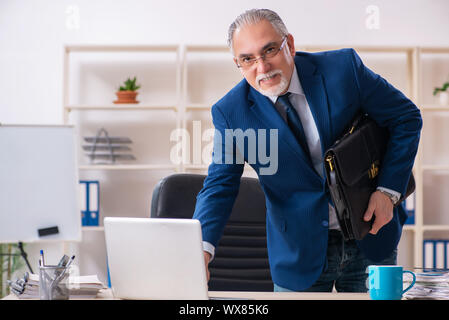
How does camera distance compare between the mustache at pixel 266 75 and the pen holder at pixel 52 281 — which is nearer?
the pen holder at pixel 52 281

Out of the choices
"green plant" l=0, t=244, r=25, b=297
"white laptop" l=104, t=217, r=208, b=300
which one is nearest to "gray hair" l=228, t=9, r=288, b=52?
"white laptop" l=104, t=217, r=208, b=300

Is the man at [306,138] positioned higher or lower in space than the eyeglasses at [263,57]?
lower

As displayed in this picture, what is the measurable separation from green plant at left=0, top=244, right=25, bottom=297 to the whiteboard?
1826mm

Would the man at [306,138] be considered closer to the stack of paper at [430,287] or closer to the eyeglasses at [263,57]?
the eyeglasses at [263,57]

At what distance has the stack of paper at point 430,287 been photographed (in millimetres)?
1163

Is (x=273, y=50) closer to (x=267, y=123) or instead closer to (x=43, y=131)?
(x=267, y=123)

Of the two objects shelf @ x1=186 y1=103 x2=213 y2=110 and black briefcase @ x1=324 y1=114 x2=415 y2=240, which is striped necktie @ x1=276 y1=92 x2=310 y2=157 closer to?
black briefcase @ x1=324 y1=114 x2=415 y2=240

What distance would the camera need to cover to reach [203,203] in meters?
1.32

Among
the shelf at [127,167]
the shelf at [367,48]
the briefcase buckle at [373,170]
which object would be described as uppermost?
the shelf at [367,48]

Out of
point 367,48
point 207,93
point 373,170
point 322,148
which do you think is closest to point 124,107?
point 207,93

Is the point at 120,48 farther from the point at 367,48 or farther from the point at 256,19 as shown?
the point at 256,19

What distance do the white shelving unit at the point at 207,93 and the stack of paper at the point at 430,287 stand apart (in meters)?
2.14

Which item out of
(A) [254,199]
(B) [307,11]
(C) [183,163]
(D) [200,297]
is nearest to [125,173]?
(C) [183,163]

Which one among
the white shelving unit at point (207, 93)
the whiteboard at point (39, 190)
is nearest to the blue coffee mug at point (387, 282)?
the whiteboard at point (39, 190)
